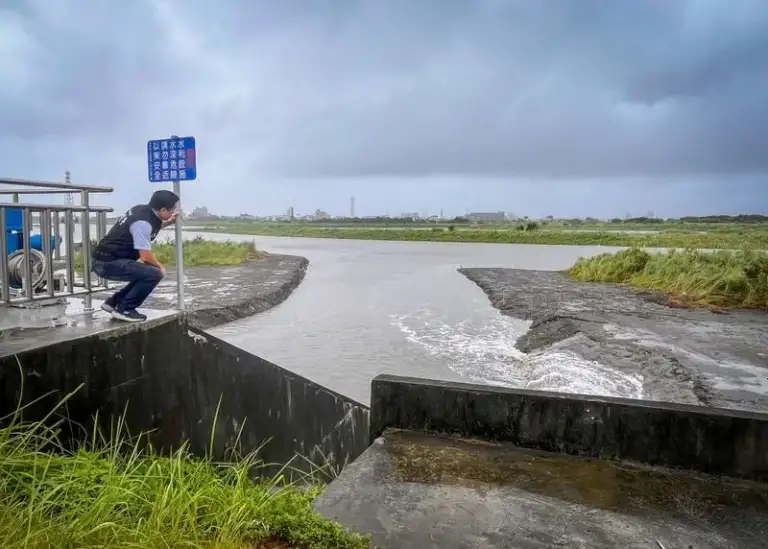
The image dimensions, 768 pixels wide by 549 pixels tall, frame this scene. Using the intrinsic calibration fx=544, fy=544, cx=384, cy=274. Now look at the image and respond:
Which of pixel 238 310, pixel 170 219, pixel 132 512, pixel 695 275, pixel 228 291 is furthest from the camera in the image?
pixel 228 291

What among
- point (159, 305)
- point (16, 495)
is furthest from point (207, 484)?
point (159, 305)

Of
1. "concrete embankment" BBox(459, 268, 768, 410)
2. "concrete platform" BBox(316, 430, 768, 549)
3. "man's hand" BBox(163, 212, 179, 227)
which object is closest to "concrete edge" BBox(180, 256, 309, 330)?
"man's hand" BBox(163, 212, 179, 227)

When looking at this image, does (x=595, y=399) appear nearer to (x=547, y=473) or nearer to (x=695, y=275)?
(x=547, y=473)

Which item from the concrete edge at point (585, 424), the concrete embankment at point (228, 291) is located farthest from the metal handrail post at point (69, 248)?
the concrete embankment at point (228, 291)

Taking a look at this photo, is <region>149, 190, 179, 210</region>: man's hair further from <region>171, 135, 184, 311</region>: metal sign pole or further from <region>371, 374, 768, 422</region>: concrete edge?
<region>371, 374, 768, 422</region>: concrete edge

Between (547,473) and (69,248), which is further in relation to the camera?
(69,248)

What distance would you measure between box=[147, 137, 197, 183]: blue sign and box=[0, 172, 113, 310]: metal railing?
159 centimetres

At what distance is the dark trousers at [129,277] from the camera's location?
4641 millimetres

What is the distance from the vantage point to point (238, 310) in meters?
13.1

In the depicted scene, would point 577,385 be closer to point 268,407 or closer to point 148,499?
point 268,407

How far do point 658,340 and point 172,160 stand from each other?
8.39 metres

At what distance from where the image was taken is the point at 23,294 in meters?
4.45

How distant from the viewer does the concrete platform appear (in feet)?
7.79

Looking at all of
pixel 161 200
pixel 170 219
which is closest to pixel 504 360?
pixel 170 219
